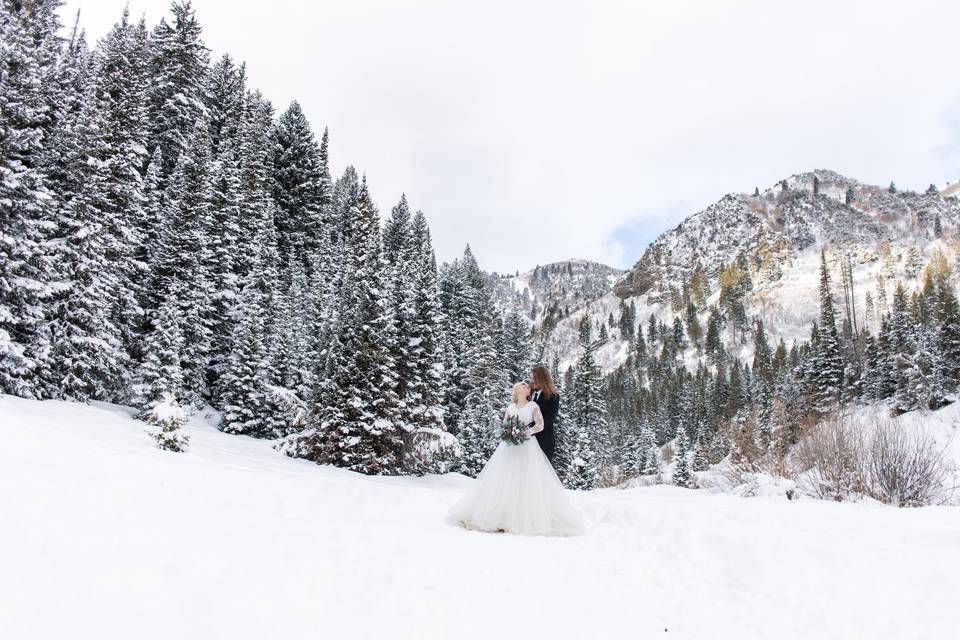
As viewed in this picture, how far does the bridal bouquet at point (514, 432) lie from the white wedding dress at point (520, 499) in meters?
0.10

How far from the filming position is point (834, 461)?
1388cm

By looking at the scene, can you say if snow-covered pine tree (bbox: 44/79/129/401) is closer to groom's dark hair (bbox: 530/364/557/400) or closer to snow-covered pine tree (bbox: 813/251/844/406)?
groom's dark hair (bbox: 530/364/557/400)

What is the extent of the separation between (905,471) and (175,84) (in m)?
41.9

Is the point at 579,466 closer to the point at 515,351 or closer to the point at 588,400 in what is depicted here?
the point at 588,400

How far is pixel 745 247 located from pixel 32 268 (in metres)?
202

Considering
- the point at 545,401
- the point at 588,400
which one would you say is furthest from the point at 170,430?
the point at 588,400

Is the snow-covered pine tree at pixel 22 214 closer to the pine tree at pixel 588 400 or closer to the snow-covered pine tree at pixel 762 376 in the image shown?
the pine tree at pixel 588 400

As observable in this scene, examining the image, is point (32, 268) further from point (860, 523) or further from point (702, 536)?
point (860, 523)

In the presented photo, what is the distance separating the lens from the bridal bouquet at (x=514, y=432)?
27.9ft

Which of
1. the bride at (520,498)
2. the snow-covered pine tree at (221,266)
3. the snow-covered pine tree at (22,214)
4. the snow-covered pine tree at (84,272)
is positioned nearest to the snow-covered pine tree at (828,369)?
the snow-covered pine tree at (221,266)

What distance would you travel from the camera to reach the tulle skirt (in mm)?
7836

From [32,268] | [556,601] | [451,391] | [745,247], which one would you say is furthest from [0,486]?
[745,247]

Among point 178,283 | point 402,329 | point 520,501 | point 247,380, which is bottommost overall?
point 520,501

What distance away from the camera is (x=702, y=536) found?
6.63 metres
